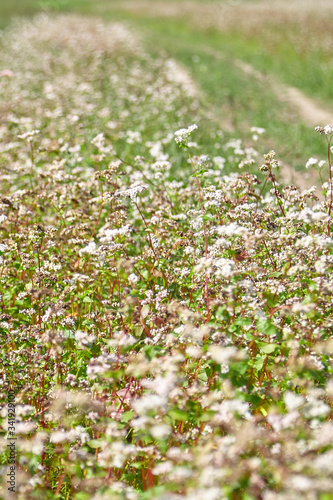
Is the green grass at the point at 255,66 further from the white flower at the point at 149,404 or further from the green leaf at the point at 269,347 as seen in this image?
the white flower at the point at 149,404

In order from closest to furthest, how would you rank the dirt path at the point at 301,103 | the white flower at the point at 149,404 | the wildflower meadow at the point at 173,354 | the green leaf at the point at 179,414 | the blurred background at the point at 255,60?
the white flower at the point at 149,404, the wildflower meadow at the point at 173,354, the green leaf at the point at 179,414, the blurred background at the point at 255,60, the dirt path at the point at 301,103

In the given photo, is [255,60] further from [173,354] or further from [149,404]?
[149,404]

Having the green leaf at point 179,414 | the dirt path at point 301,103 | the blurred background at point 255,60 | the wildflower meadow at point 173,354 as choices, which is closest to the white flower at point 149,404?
the wildflower meadow at point 173,354

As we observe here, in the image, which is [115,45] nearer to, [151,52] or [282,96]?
[151,52]

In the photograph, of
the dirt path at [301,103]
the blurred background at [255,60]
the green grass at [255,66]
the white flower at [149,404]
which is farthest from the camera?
the dirt path at [301,103]

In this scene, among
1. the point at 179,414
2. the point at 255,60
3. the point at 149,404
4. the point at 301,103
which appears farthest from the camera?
the point at 255,60

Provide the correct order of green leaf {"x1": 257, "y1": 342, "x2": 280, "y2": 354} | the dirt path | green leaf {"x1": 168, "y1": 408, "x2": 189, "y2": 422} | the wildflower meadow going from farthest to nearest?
1. the dirt path
2. green leaf {"x1": 257, "y1": 342, "x2": 280, "y2": 354}
3. green leaf {"x1": 168, "y1": 408, "x2": 189, "y2": 422}
4. the wildflower meadow

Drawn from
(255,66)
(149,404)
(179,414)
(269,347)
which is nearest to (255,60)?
(255,66)

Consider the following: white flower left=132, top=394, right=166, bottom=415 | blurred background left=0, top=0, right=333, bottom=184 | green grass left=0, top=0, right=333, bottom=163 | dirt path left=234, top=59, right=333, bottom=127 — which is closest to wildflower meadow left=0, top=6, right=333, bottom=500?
white flower left=132, top=394, right=166, bottom=415

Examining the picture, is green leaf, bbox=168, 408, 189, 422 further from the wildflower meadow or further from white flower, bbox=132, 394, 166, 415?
white flower, bbox=132, 394, 166, 415

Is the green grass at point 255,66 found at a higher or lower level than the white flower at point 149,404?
higher

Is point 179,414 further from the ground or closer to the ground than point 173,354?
closer to the ground

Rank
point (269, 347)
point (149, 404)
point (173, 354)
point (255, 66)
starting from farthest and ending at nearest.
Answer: point (255, 66) < point (269, 347) < point (173, 354) < point (149, 404)

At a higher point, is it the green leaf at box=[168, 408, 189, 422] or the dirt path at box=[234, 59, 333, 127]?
the dirt path at box=[234, 59, 333, 127]
